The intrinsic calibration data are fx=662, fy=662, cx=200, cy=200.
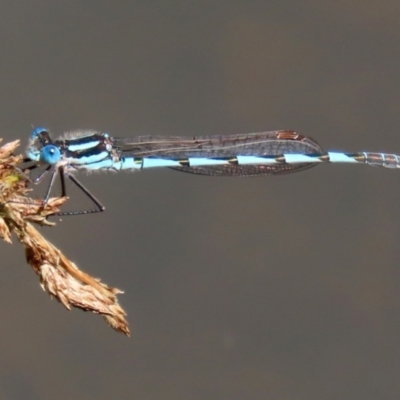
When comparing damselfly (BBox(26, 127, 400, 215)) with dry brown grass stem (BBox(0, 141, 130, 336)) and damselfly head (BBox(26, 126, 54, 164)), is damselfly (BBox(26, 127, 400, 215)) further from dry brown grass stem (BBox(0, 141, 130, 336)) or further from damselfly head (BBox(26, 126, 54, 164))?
dry brown grass stem (BBox(0, 141, 130, 336))

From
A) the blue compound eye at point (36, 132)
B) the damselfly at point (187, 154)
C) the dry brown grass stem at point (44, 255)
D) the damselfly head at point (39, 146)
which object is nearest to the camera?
the dry brown grass stem at point (44, 255)

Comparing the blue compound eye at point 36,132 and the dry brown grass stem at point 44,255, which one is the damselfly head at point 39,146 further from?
the dry brown grass stem at point 44,255

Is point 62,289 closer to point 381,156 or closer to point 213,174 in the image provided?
point 213,174

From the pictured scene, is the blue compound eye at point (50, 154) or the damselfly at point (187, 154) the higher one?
the damselfly at point (187, 154)

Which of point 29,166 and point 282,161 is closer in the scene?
point 29,166

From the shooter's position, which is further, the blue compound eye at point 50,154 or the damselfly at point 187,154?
the damselfly at point 187,154

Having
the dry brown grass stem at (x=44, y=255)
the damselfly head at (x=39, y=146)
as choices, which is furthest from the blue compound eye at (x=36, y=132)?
the dry brown grass stem at (x=44, y=255)

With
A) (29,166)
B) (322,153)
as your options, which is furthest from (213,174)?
(29,166)

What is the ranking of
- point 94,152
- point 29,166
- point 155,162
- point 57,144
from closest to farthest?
point 29,166 → point 57,144 → point 94,152 → point 155,162
